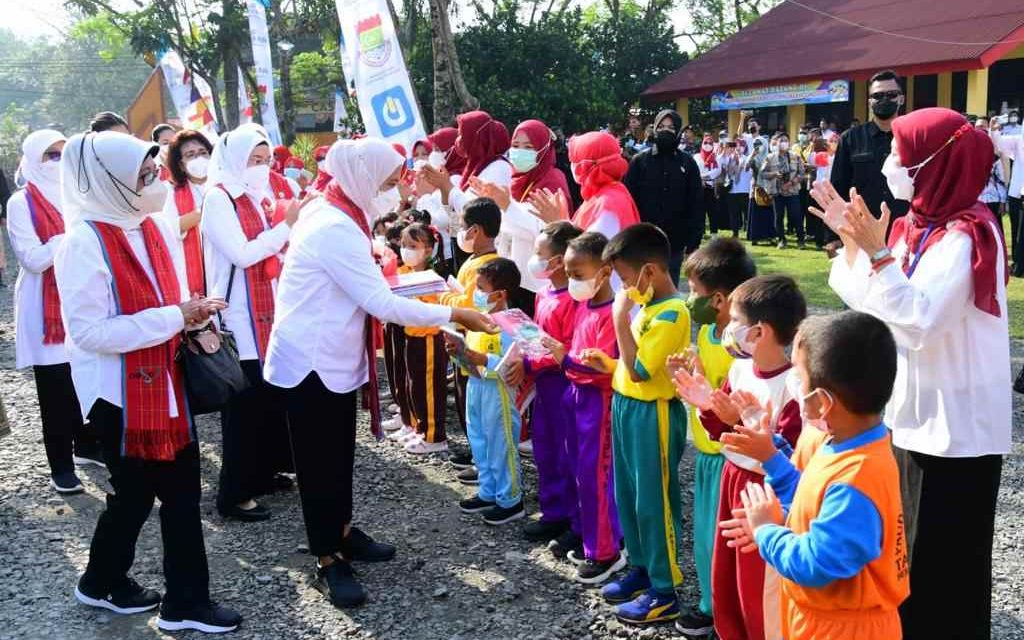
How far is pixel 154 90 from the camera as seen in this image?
52.9 feet

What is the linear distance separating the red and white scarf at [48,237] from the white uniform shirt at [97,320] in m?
1.88

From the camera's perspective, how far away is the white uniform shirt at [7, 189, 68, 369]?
5.08 metres

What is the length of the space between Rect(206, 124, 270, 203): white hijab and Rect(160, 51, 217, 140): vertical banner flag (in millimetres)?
6982

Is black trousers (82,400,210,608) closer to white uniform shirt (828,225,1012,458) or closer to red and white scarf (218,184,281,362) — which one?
red and white scarf (218,184,281,362)

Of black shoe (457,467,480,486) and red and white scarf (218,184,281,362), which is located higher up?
red and white scarf (218,184,281,362)


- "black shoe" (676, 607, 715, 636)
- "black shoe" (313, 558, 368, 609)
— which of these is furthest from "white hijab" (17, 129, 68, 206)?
"black shoe" (676, 607, 715, 636)

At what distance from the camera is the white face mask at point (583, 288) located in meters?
3.82

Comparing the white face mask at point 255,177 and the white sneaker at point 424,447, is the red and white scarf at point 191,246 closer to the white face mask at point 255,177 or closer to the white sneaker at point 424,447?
the white face mask at point 255,177

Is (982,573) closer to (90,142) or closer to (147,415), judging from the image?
(147,415)

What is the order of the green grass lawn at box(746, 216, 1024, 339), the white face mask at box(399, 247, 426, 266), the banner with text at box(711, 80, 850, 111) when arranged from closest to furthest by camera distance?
1. the white face mask at box(399, 247, 426, 266)
2. the green grass lawn at box(746, 216, 1024, 339)
3. the banner with text at box(711, 80, 850, 111)

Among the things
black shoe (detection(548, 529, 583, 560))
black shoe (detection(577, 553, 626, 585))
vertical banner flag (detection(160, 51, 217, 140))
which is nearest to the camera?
black shoe (detection(577, 553, 626, 585))

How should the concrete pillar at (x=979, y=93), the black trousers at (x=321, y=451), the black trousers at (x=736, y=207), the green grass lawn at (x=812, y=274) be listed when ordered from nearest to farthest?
the black trousers at (x=321, y=451)
the green grass lawn at (x=812, y=274)
the black trousers at (x=736, y=207)
the concrete pillar at (x=979, y=93)

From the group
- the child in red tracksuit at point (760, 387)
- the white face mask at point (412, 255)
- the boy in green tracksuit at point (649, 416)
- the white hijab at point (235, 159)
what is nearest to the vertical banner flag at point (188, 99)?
the white face mask at point (412, 255)

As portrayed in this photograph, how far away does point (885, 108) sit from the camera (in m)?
5.99
